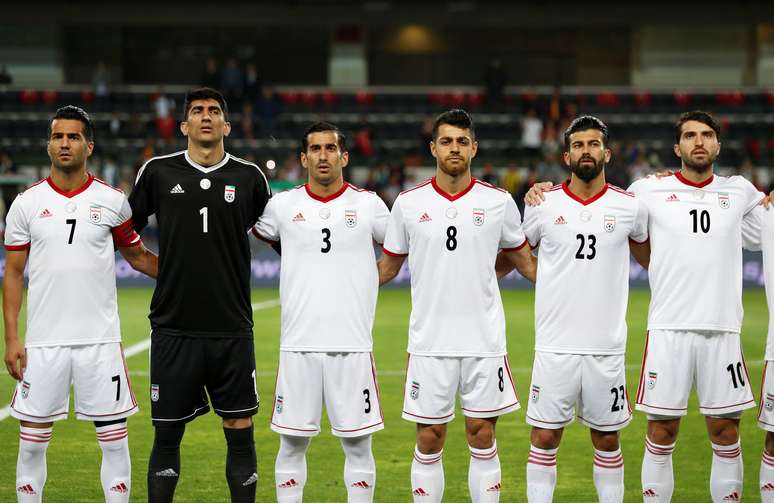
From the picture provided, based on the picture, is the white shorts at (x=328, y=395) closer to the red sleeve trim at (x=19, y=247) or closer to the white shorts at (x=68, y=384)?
the white shorts at (x=68, y=384)

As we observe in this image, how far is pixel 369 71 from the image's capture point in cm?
3228

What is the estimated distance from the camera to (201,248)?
6.09m

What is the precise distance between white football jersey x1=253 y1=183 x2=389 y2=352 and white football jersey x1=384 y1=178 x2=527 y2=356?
25 cm

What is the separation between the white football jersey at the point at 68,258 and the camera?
604 centimetres

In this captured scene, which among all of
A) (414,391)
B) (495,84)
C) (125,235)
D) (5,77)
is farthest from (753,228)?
(5,77)

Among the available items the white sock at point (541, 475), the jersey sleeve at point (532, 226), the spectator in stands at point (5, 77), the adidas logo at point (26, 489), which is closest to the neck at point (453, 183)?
the jersey sleeve at point (532, 226)

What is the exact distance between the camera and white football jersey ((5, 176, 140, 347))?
6.04m

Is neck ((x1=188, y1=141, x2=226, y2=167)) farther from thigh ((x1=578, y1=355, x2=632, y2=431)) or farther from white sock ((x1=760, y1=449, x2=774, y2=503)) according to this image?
white sock ((x1=760, y1=449, x2=774, y2=503))

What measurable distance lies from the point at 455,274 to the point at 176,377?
161 centimetres

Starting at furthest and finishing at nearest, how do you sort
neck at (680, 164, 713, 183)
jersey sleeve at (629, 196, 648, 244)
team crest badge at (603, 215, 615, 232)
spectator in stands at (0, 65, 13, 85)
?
spectator in stands at (0, 65, 13, 85)
neck at (680, 164, 713, 183)
jersey sleeve at (629, 196, 648, 244)
team crest badge at (603, 215, 615, 232)

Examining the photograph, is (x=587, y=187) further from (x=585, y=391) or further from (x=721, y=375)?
(x=721, y=375)

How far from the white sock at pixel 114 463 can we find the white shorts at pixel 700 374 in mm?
2887

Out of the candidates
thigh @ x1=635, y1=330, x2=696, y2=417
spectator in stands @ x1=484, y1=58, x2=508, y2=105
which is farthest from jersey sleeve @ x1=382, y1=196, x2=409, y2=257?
spectator in stands @ x1=484, y1=58, x2=508, y2=105

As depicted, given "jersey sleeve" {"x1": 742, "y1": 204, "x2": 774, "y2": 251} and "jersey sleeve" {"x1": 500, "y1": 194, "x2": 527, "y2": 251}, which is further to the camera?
"jersey sleeve" {"x1": 742, "y1": 204, "x2": 774, "y2": 251}
